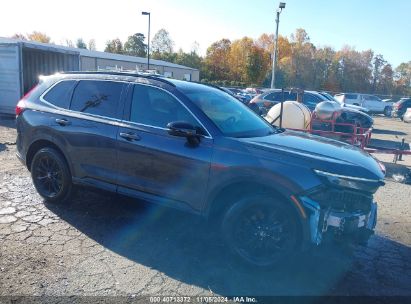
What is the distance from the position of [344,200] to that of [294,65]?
61.0 m

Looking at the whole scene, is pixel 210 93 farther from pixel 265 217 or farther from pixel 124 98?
pixel 265 217

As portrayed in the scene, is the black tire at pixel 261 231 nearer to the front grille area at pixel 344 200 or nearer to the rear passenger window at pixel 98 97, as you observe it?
the front grille area at pixel 344 200

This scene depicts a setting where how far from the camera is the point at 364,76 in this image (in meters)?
63.9

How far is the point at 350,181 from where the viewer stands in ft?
11.2

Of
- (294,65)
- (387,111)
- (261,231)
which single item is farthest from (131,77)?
(294,65)

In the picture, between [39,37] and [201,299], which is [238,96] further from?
[39,37]

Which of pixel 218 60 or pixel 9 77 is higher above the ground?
pixel 218 60

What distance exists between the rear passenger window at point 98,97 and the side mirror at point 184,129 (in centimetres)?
98

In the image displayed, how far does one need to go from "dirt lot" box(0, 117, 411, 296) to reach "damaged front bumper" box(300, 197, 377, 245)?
1.71ft

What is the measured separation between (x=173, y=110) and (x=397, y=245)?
3249 mm

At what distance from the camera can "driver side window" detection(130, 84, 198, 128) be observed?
4.09 metres

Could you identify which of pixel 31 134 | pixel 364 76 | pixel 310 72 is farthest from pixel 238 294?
pixel 364 76

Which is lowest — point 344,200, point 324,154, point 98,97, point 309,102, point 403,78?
point 344,200

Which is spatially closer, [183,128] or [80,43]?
[183,128]
